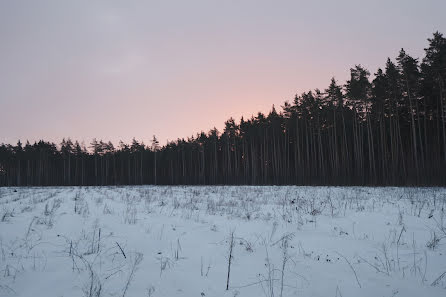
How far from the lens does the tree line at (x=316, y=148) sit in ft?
94.6

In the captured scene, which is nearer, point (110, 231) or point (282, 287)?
point (282, 287)

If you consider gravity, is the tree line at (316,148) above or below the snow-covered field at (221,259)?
above

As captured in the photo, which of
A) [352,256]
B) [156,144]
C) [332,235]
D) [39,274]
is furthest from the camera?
[156,144]

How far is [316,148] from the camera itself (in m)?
50.0

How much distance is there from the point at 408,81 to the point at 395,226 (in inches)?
1129

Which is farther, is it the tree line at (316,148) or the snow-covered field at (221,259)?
the tree line at (316,148)

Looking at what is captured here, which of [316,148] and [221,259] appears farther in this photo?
[316,148]

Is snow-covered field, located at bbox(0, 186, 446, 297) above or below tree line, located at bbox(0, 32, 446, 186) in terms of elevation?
below

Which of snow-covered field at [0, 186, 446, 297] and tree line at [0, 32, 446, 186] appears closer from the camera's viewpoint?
snow-covered field at [0, 186, 446, 297]

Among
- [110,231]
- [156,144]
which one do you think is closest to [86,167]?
[156,144]

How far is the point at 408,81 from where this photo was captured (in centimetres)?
2838

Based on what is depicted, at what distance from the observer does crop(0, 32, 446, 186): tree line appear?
94.6 ft

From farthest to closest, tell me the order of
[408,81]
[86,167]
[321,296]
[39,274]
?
1. [86,167]
2. [408,81]
3. [39,274]
4. [321,296]

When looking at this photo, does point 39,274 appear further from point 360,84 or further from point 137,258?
point 360,84
